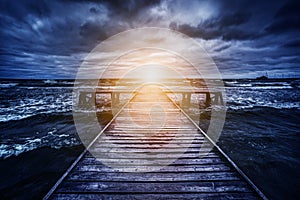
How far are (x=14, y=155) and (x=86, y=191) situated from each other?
5.82 meters

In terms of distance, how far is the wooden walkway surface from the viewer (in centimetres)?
301

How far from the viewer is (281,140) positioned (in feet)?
29.2

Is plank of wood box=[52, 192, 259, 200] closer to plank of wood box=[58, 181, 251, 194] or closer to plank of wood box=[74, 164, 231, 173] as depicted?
plank of wood box=[58, 181, 251, 194]

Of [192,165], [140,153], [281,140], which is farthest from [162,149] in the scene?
[281,140]

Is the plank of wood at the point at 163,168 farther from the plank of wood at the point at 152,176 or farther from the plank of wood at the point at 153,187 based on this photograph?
the plank of wood at the point at 153,187

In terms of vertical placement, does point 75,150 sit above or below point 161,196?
below

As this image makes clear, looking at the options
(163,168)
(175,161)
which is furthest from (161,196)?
(175,161)

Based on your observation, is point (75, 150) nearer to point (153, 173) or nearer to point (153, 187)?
point (153, 173)

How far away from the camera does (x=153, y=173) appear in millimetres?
3615

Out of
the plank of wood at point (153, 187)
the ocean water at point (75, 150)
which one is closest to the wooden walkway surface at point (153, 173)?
the plank of wood at point (153, 187)

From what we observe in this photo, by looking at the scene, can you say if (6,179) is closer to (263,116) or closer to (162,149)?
(162,149)

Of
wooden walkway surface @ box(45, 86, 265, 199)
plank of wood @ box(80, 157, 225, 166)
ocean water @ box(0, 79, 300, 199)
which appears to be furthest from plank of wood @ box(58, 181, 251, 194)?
ocean water @ box(0, 79, 300, 199)

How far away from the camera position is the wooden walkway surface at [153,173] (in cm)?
301

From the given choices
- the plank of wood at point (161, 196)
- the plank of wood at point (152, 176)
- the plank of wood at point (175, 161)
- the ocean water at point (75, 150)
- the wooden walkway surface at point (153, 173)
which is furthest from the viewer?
the ocean water at point (75, 150)
